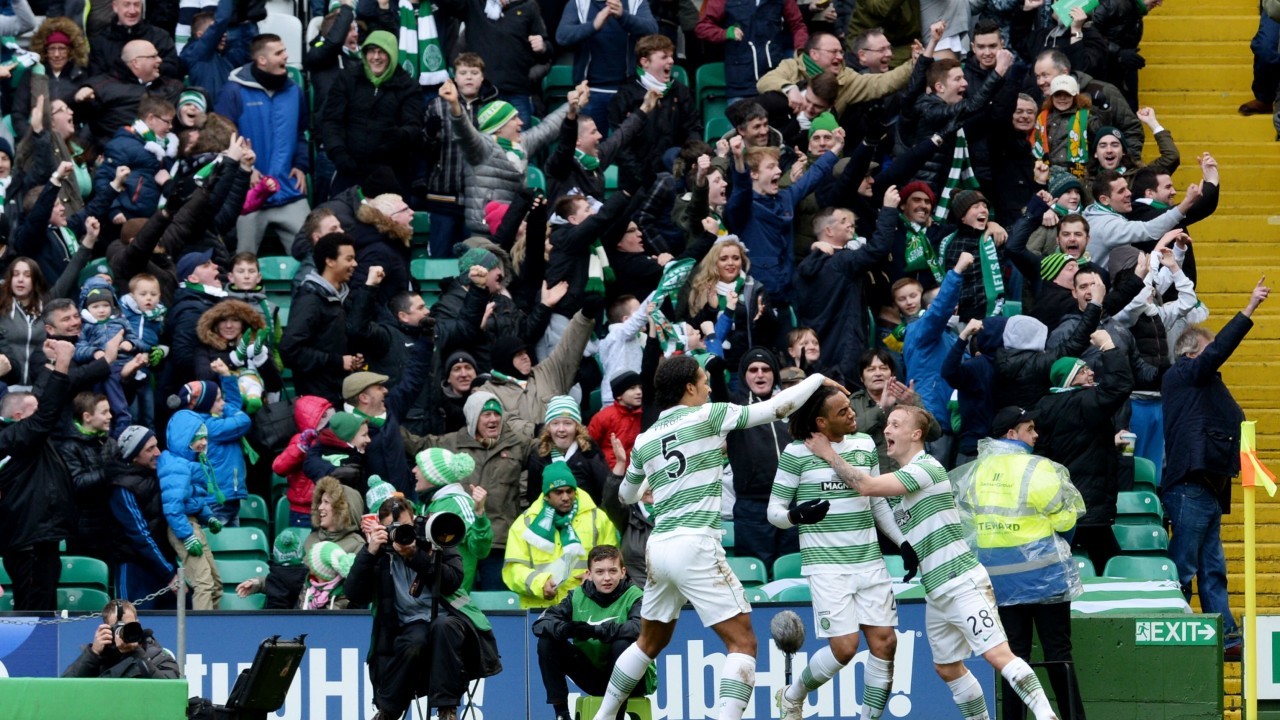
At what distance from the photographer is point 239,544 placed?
1556cm

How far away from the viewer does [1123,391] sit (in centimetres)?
1551

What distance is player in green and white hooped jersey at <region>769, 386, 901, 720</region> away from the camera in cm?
1244

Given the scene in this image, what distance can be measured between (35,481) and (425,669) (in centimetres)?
349

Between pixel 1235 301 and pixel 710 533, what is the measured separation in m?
8.67

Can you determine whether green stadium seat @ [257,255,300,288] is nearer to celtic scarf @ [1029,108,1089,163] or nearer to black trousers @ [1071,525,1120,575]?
celtic scarf @ [1029,108,1089,163]

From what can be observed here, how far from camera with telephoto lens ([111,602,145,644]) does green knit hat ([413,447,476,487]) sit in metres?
2.40

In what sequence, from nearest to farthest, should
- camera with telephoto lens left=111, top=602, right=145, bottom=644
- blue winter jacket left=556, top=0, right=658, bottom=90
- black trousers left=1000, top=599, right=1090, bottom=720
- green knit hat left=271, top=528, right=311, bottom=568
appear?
camera with telephoto lens left=111, top=602, right=145, bottom=644
black trousers left=1000, top=599, right=1090, bottom=720
green knit hat left=271, top=528, right=311, bottom=568
blue winter jacket left=556, top=0, right=658, bottom=90

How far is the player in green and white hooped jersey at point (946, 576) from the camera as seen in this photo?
12.3m

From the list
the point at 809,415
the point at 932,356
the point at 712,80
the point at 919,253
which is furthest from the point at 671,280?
the point at 809,415

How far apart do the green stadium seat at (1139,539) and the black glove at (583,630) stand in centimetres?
433

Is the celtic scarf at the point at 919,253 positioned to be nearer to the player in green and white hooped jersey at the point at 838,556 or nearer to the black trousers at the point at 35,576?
the player in green and white hooped jersey at the point at 838,556

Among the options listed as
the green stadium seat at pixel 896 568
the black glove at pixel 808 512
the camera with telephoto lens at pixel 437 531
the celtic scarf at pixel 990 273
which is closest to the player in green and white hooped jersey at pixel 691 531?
the black glove at pixel 808 512

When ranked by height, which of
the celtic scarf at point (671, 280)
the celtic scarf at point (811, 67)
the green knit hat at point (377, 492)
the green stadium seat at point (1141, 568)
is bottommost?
the green stadium seat at point (1141, 568)

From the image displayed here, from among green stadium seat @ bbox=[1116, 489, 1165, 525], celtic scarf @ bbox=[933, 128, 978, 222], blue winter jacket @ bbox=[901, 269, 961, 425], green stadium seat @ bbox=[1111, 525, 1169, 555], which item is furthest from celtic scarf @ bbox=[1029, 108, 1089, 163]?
green stadium seat @ bbox=[1111, 525, 1169, 555]
